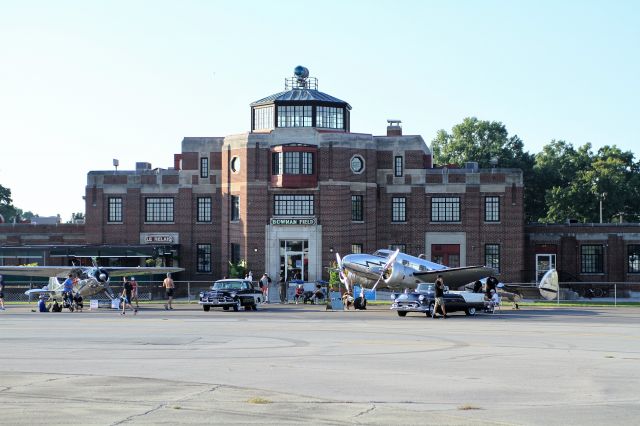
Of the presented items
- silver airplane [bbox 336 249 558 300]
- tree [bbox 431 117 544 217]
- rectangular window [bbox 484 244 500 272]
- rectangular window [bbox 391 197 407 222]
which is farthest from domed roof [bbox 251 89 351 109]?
tree [bbox 431 117 544 217]

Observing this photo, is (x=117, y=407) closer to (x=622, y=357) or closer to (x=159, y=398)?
(x=159, y=398)

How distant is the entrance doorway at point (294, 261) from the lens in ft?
226

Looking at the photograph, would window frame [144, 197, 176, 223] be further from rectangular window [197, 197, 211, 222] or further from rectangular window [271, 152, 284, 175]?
rectangular window [271, 152, 284, 175]

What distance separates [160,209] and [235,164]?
24.0 feet

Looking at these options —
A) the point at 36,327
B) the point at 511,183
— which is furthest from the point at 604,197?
the point at 36,327

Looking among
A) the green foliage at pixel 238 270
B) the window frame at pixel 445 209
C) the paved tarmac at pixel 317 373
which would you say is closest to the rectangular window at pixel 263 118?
the green foliage at pixel 238 270

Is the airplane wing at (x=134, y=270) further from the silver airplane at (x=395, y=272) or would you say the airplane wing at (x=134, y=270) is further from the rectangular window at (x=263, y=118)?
the rectangular window at (x=263, y=118)

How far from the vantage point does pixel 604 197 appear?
10231cm

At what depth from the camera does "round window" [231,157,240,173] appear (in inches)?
2776

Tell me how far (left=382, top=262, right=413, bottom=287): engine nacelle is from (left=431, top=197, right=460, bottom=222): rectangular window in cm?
1944

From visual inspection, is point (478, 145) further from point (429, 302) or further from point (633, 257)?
point (429, 302)

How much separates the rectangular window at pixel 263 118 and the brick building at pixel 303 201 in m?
0.09

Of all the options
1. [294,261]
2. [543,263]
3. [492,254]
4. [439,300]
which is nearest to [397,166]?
[492,254]

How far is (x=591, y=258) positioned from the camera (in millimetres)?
75000
